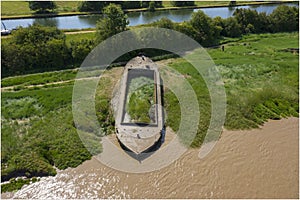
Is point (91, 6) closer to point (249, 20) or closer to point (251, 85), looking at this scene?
point (249, 20)

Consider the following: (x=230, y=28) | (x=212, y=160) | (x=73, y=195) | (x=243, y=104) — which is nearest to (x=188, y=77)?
(x=243, y=104)

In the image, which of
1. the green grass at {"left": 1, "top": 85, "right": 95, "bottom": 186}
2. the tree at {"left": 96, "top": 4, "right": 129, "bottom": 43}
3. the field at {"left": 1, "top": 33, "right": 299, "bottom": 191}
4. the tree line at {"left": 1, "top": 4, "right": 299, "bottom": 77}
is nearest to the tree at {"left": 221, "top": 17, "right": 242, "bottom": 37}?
the tree line at {"left": 1, "top": 4, "right": 299, "bottom": 77}

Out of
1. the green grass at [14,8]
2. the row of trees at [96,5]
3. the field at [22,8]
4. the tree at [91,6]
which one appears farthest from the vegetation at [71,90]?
the green grass at [14,8]

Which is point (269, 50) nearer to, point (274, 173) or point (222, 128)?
point (222, 128)

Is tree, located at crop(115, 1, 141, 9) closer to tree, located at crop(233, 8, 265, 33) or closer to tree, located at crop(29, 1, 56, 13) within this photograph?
tree, located at crop(29, 1, 56, 13)

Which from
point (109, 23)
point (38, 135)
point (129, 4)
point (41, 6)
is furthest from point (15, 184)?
point (129, 4)

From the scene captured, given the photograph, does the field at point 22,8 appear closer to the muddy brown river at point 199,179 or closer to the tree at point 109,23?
the tree at point 109,23
